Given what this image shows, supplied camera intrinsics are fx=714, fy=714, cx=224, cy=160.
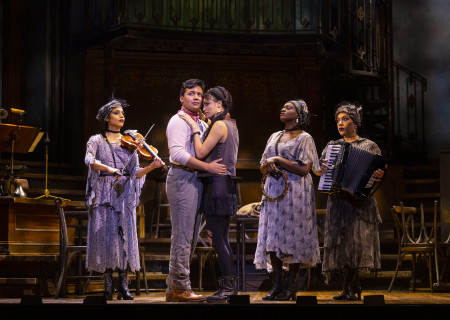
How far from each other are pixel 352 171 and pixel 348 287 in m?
0.86

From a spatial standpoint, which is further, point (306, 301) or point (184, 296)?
point (184, 296)

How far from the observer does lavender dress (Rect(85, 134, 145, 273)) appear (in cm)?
536

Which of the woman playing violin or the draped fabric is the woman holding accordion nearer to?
the draped fabric

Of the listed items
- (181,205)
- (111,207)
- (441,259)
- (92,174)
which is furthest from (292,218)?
(441,259)

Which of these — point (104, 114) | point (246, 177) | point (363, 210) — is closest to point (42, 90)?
point (246, 177)

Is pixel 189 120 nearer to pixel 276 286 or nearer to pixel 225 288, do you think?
pixel 225 288

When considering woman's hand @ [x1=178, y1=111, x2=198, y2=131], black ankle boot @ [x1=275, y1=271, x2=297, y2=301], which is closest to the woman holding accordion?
black ankle boot @ [x1=275, y1=271, x2=297, y2=301]

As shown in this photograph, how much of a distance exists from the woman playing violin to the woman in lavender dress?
967 mm

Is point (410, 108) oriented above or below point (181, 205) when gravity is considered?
above

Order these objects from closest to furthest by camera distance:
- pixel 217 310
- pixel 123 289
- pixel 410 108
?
pixel 217 310
pixel 123 289
pixel 410 108

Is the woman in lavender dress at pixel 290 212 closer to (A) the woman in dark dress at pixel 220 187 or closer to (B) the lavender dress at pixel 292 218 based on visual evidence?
(B) the lavender dress at pixel 292 218

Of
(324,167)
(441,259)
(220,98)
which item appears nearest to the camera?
(220,98)

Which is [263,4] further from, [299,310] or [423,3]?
[299,310]

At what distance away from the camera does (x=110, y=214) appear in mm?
5414
